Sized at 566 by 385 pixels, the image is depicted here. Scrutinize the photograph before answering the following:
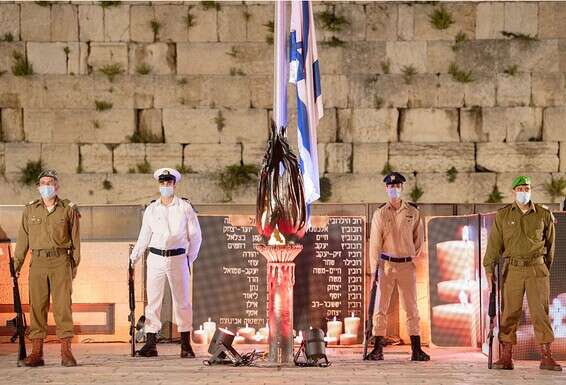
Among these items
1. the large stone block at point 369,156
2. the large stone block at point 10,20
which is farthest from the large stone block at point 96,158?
the large stone block at point 369,156

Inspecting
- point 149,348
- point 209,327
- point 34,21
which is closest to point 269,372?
point 149,348

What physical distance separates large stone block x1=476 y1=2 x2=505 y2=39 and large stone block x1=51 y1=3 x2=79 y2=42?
5.12m

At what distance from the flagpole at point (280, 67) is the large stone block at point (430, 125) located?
412 cm

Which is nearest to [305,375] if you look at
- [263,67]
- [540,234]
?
[540,234]

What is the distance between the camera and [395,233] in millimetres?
11250

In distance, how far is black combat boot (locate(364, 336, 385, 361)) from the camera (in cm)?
1102

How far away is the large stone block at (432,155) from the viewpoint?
14.5 m

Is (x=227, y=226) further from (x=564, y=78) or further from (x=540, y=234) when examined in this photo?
(x=564, y=78)

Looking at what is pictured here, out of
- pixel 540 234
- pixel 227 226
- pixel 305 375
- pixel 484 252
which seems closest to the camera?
pixel 305 375

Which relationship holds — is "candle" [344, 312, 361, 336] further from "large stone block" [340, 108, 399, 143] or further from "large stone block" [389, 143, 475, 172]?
"large stone block" [340, 108, 399, 143]

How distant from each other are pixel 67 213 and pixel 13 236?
2665mm

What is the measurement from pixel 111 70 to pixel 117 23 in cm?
62

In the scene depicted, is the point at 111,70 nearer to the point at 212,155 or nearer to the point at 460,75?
the point at 212,155

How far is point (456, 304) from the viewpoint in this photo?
1195 centimetres
